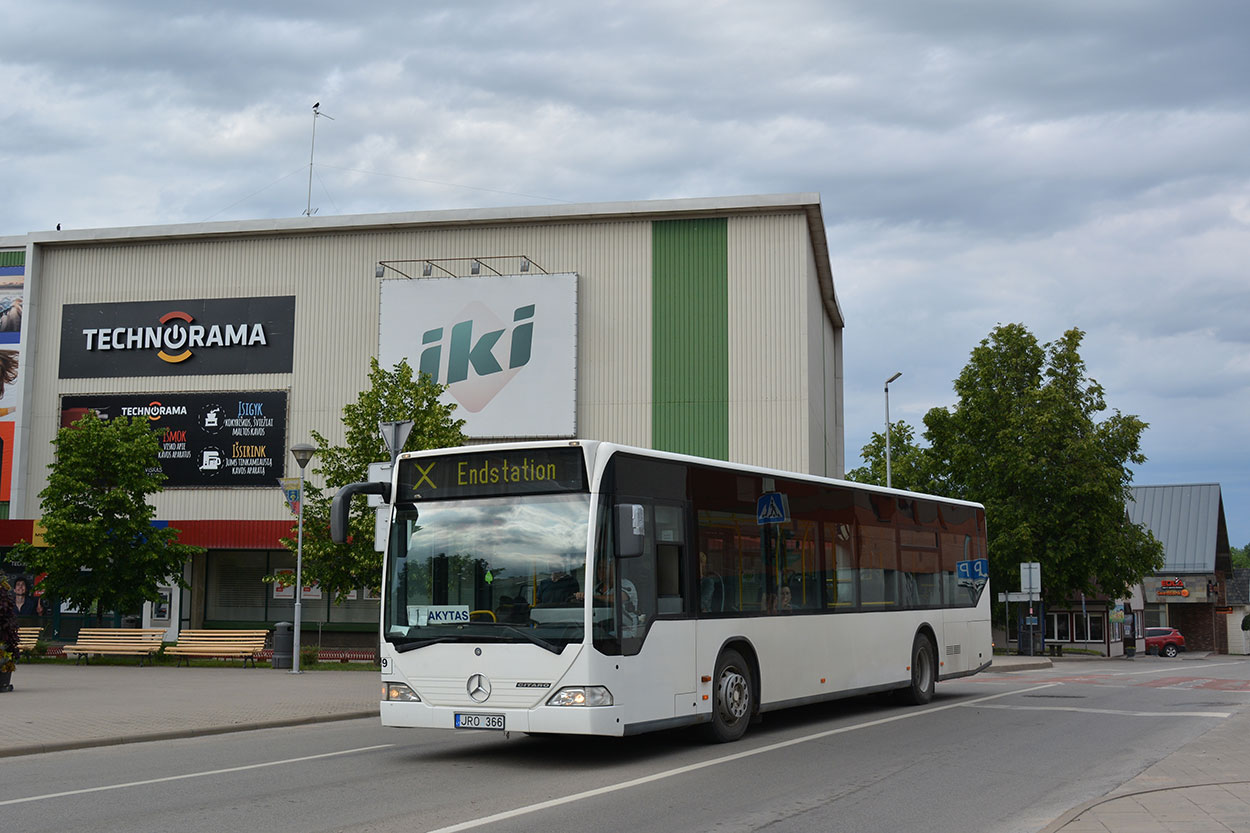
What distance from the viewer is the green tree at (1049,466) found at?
1930 inches

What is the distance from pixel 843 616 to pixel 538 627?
5.74m

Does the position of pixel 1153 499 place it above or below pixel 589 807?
above

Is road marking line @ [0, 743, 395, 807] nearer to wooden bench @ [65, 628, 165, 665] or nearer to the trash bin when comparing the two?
the trash bin

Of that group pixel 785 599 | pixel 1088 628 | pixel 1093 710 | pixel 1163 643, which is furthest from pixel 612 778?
pixel 1088 628

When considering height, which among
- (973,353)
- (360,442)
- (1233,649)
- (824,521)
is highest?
(973,353)

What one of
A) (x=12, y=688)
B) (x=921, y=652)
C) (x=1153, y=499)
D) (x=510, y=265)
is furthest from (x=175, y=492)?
(x=1153, y=499)

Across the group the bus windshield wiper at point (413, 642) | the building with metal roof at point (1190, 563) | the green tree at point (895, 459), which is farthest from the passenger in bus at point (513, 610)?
the building with metal roof at point (1190, 563)

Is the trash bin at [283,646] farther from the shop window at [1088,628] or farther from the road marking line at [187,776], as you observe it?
the shop window at [1088,628]

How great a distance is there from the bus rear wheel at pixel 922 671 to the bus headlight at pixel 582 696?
26.5ft

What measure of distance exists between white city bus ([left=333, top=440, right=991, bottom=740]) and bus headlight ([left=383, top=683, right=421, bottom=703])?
0.05 ft

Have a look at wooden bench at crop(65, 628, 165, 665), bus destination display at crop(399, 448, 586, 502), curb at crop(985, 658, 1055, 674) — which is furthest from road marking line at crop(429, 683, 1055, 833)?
wooden bench at crop(65, 628, 165, 665)

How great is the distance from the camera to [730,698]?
42.2 ft

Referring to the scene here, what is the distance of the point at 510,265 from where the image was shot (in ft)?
137

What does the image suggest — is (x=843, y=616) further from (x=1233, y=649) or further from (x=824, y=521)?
(x=1233, y=649)
